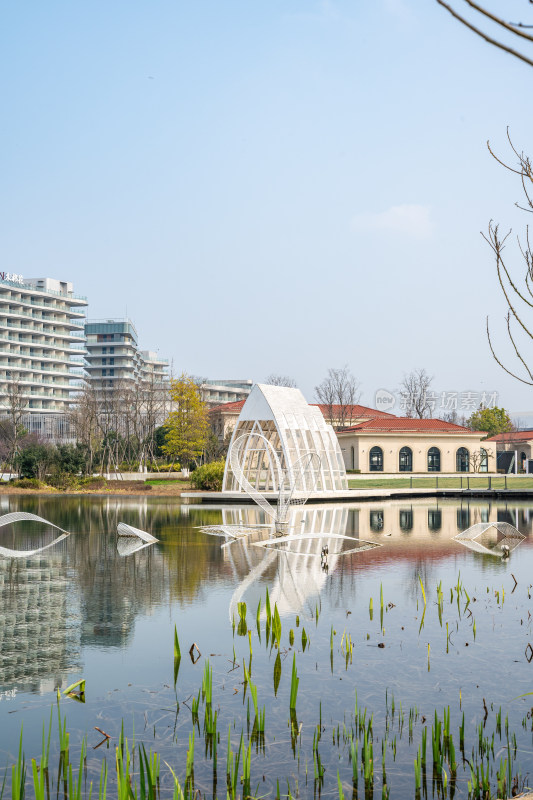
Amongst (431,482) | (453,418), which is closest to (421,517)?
(431,482)

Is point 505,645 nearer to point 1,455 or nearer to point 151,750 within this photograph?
point 151,750

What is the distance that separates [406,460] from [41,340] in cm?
5861

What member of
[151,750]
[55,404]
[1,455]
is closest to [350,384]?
[1,455]

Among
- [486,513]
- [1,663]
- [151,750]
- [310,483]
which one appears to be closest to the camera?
[151,750]

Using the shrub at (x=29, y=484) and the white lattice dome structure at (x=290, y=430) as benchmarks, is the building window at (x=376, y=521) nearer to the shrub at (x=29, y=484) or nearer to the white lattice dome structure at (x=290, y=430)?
the white lattice dome structure at (x=290, y=430)

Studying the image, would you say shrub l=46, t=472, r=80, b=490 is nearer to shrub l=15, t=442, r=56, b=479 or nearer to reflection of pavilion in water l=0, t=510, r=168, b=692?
shrub l=15, t=442, r=56, b=479

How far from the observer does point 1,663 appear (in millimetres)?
7996

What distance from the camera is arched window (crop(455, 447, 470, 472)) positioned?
193 ft

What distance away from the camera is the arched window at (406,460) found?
57688mm

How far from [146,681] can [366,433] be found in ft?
162

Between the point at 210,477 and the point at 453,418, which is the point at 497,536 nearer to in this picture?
the point at 210,477

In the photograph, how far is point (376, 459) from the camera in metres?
57.2

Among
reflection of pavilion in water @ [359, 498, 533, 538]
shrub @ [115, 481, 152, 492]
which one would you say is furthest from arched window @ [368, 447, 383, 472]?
reflection of pavilion in water @ [359, 498, 533, 538]

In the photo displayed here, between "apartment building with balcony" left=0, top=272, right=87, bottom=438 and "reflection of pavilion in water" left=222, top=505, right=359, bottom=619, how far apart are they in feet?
238
